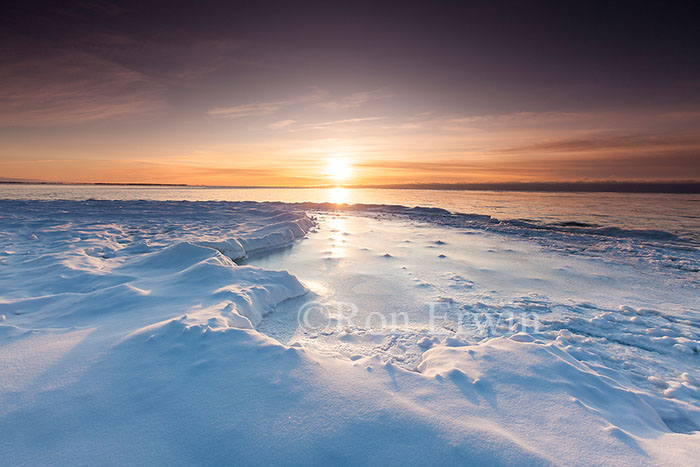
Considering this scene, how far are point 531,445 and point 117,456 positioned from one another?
90.7 inches

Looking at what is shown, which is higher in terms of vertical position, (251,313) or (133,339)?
(133,339)

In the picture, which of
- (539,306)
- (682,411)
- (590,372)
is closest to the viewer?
(682,411)

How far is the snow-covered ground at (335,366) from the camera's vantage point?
1.73 metres

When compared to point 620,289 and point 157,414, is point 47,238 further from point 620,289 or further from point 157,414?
point 620,289

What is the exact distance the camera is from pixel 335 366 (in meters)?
2.50

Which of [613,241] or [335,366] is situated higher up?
[613,241]

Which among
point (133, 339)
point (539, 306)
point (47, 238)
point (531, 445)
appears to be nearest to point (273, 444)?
point (531, 445)

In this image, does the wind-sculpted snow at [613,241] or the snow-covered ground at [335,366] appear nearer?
the snow-covered ground at [335,366]

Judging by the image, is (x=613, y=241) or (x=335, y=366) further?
(x=613, y=241)

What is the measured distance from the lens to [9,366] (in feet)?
7.61

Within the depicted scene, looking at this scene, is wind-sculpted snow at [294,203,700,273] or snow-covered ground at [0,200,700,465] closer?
snow-covered ground at [0,200,700,465]

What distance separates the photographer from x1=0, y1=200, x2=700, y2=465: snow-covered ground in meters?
1.73

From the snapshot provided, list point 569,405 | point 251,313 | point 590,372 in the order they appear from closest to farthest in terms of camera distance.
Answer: point 569,405
point 590,372
point 251,313

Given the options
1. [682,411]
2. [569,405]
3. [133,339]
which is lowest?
[682,411]
